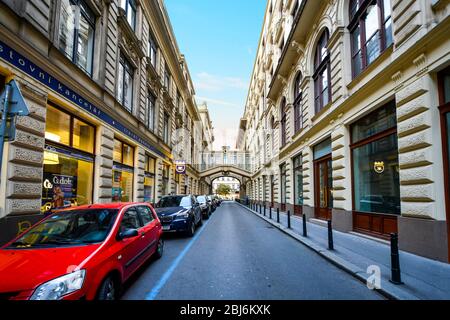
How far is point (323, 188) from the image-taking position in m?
13.5

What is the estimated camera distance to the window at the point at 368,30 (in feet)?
27.9

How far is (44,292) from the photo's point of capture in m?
2.73

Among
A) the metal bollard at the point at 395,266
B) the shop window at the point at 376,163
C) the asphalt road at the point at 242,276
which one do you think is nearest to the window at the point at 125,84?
the asphalt road at the point at 242,276

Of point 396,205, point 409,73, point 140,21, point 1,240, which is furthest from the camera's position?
point 140,21

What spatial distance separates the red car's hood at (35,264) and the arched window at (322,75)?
12252 millimetres

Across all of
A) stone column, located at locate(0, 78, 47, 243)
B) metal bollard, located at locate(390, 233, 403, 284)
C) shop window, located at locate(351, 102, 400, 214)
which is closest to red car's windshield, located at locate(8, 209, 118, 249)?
Answer: stone column, located at locate(0, 78, 47, 243)

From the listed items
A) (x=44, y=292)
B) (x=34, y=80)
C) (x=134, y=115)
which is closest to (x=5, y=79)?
(x=34, y=80)

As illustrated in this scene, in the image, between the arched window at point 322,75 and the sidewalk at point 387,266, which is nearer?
the sidewalk at point 387,266

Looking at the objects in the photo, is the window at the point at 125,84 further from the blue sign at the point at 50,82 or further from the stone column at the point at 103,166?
the stone column at the point at 103,166

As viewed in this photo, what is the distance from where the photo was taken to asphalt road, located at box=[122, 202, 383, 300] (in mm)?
4242

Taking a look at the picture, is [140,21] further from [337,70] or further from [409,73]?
[409,73]

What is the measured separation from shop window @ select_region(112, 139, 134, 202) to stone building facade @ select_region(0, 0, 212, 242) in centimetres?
5

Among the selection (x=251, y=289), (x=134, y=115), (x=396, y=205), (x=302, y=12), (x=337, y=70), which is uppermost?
(x=302, y=12)
